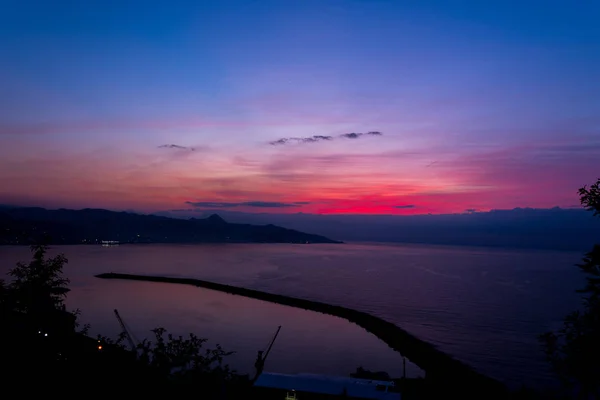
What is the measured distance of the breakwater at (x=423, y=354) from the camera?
22844 millimetres

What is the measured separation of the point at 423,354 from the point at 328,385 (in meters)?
16.9

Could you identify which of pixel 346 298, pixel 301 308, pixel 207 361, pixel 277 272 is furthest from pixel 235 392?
pixel 277 272

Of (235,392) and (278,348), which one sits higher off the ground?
(235,392)

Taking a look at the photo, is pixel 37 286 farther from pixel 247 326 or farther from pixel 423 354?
pixel 423 354

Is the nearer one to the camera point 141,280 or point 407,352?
point 407,352

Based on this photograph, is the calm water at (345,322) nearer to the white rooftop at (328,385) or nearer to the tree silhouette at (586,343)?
the white rooftop at (328,385)

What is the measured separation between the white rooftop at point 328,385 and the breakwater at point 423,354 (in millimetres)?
6578

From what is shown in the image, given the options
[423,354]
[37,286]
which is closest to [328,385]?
[37,286]

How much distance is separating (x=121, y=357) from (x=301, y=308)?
44922 millimetres

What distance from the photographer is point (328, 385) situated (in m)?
16.5

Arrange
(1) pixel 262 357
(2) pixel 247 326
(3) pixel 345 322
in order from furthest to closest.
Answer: (3) pixel 345 322 < (2) pixel 247 326 < (1) pixel 262 357

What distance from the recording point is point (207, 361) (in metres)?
8.21

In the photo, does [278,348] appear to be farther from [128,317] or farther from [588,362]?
[588,362]

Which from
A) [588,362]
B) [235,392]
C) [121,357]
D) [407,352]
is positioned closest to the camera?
[121,357]
